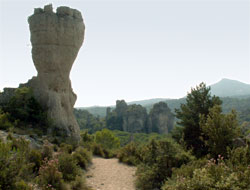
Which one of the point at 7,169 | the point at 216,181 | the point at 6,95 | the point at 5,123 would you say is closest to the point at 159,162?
the point at 216,181

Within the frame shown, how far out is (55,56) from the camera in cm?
1664

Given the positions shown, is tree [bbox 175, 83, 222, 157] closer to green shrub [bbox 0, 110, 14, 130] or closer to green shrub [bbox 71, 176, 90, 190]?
green shrub [bbox 71, 176, 90, 190]

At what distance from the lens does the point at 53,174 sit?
5.99 metres

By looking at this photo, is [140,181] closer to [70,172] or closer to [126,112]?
[70,172]

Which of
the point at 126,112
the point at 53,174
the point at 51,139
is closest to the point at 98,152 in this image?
the point at 51,139

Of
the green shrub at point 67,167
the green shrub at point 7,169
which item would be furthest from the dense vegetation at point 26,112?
the green shrub at point 7,169

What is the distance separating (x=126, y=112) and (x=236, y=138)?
5703 cm

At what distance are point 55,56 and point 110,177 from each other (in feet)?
36.1

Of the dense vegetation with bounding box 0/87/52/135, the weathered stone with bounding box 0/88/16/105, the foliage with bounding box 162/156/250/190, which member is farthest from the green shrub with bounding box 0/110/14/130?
the foliage with bounding box 162/156/250/190

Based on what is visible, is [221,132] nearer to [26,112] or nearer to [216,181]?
[216,181]

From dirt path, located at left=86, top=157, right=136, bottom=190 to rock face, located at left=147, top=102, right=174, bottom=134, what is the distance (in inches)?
2005

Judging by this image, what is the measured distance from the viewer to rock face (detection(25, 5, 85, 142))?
16516 millimetres

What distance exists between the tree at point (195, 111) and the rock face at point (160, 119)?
50.3 meters

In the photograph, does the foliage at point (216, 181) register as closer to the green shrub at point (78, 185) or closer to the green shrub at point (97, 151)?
the green shrub at point (78, 185)
